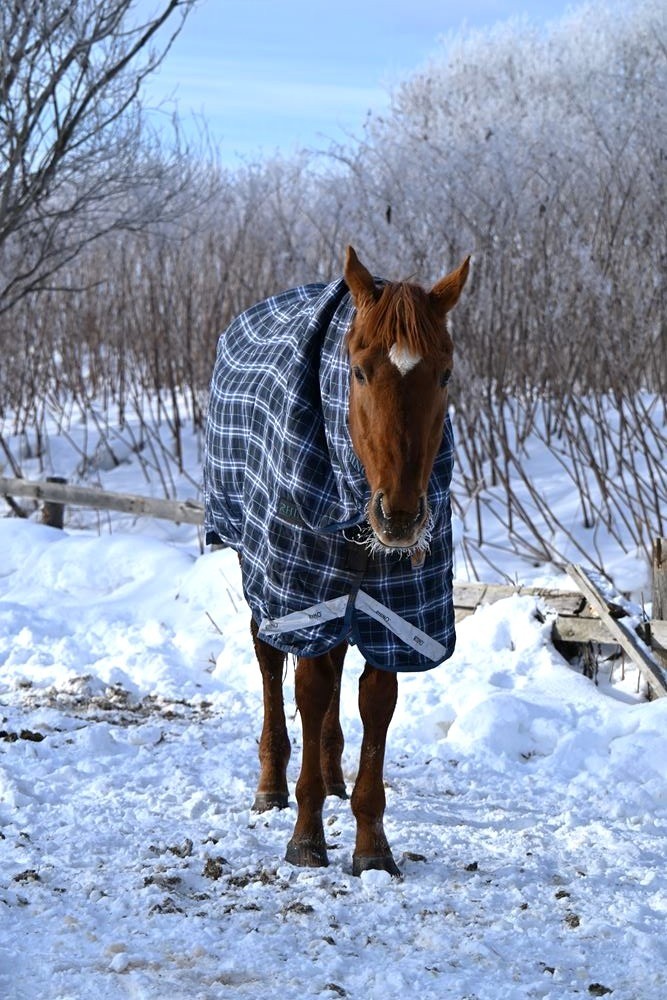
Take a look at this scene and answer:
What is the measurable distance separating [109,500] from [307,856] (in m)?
5.40

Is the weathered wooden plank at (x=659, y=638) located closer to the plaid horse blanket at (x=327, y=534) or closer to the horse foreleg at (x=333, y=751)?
the horse foreleg at (x=333, y=751)

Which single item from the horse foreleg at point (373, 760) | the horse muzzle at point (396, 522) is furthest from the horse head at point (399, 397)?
the horse foreleg at point (373, 760)

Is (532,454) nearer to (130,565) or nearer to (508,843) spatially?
(130,565)

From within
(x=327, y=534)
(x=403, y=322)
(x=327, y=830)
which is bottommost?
(x=327, y=830)

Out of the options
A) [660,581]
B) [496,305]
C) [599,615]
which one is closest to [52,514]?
[496,305]

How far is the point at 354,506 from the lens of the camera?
9.87 feet

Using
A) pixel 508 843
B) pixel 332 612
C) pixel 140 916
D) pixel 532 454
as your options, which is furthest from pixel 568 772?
pixel 532 454

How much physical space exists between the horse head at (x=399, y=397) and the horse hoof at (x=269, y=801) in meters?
1.38

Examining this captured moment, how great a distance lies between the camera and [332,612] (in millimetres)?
3238

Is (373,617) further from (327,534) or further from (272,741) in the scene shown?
(272,741)

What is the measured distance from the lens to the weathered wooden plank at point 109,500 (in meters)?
7.75

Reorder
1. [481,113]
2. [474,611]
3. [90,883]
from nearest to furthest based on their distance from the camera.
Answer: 1. [90,883]
2. [474,611]
3. [481,113]

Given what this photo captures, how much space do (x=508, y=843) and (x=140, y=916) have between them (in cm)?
119

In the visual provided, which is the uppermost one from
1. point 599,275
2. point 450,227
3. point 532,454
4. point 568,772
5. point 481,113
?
point 481,113
